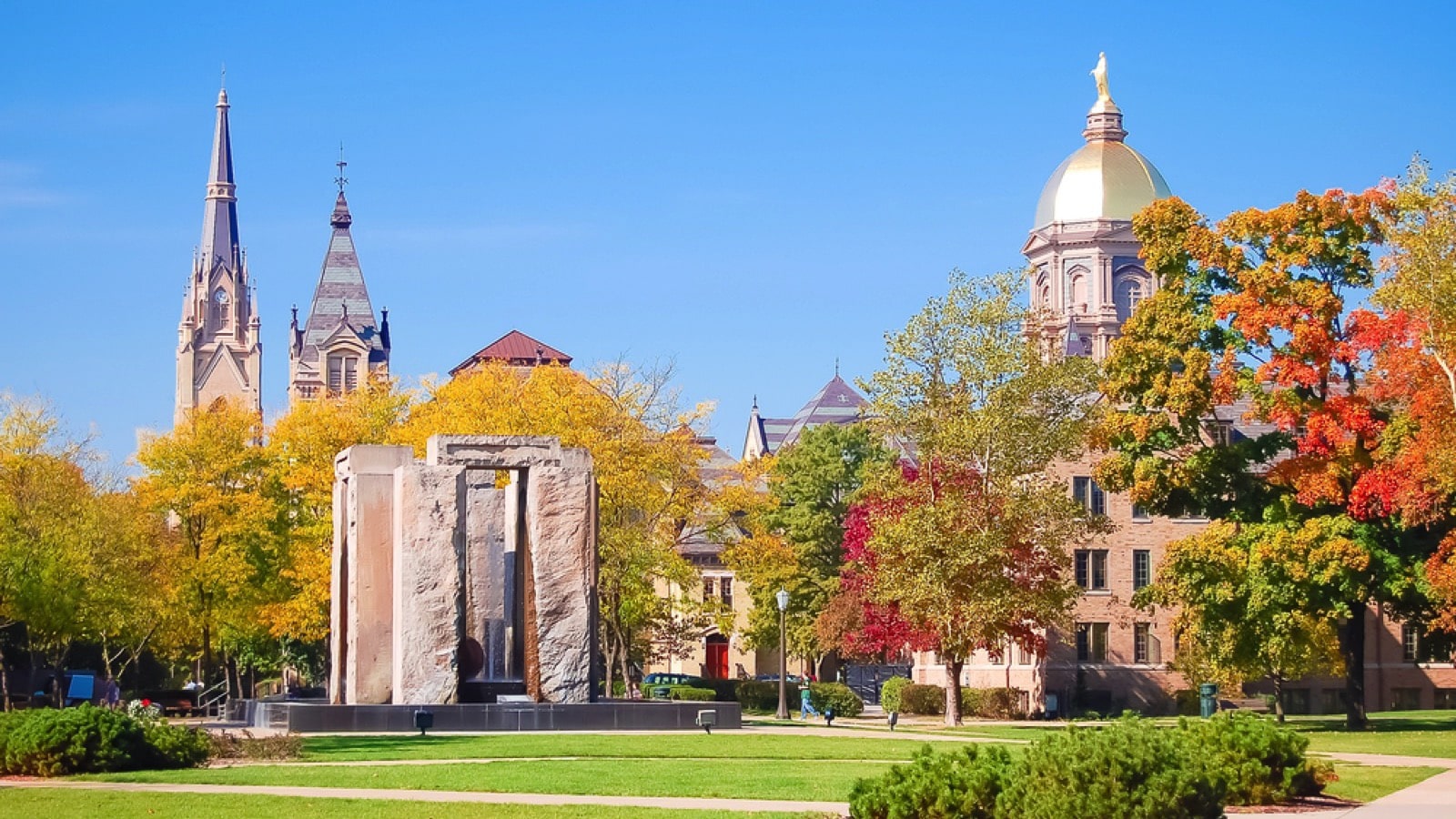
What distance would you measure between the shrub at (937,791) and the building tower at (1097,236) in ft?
310

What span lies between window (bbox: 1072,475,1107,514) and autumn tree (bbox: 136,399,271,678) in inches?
1085

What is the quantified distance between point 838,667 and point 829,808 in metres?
65.7

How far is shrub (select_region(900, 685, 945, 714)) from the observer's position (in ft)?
210

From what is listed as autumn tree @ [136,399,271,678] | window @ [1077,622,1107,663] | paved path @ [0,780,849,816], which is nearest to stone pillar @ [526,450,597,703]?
paved path @ [0,780,849,816]

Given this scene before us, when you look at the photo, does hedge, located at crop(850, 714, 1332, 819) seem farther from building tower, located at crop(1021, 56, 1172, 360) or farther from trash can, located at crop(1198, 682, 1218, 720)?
building tower, located at crop(1021, 56, 1172, 360)

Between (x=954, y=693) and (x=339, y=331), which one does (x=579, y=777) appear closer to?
(x=954, y=693)

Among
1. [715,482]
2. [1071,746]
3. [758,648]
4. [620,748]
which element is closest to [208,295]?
[758,648]

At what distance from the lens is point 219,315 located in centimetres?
18425

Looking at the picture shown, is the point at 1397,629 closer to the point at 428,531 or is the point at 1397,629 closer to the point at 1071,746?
the point at 428,531

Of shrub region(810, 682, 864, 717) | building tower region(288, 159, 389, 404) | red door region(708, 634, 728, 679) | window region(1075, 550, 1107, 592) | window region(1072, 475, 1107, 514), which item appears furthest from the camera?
building tower region(288, 159, 389, 404)

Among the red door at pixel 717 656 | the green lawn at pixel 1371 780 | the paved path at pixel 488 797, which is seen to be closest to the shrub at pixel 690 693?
the green lawn at pixel 1371 780

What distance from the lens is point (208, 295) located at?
182875 mm

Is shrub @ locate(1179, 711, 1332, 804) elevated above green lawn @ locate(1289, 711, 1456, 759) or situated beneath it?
elevated above

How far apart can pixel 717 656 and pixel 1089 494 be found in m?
35.7
